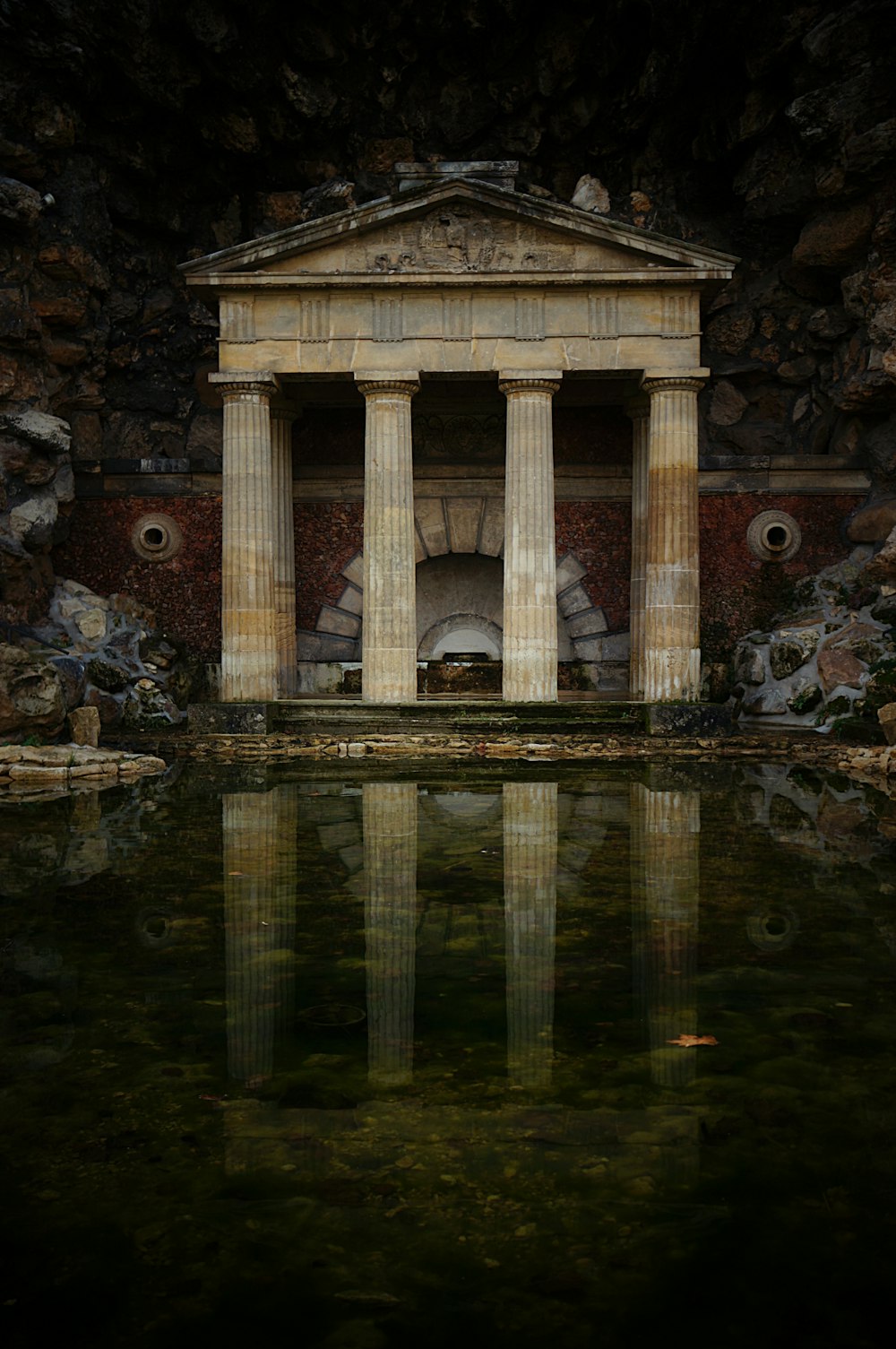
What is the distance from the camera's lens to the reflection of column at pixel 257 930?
155 inches

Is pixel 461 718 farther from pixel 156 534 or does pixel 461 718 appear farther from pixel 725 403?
pixel 725 403

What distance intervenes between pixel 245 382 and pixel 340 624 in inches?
183

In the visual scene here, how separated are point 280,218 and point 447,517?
6.28 m

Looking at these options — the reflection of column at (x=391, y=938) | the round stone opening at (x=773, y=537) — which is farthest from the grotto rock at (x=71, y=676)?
the round stone opening at (x=773, y=537)

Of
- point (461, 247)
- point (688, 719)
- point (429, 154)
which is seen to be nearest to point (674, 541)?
point (688, 719)

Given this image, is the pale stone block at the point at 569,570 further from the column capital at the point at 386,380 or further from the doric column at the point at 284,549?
the column capital at the point at 386,380

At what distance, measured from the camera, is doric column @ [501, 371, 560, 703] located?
15828mm

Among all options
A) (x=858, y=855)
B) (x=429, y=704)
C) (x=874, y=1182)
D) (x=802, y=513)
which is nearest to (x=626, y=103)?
(x=802, y=513)

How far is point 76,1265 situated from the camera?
2.59 metres

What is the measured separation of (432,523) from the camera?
1934 cm

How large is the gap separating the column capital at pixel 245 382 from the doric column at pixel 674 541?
5.05m

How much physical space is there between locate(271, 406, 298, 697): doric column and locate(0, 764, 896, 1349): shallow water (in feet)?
36.5

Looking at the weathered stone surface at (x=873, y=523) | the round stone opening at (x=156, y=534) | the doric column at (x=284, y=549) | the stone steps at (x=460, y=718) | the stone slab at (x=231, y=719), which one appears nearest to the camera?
the stone steps at (x=460, y=718)

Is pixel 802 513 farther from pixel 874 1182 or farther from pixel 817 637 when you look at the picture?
pixel 874 1182
